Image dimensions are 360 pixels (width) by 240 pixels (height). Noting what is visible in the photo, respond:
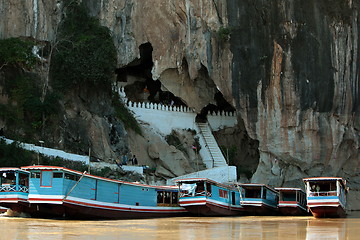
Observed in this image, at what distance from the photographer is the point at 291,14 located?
1220 inches

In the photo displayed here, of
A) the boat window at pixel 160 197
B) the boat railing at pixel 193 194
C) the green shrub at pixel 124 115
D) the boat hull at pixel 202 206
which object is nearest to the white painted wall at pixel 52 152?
the boat window at pixel 160 197

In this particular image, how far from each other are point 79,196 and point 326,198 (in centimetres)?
985

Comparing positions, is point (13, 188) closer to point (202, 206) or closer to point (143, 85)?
point (202, 206)

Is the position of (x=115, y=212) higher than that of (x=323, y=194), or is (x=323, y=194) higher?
(x=323, y=194)

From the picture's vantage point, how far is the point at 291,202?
26.2 metres

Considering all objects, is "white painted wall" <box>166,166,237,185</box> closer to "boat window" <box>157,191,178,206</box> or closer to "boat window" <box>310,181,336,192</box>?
"boat window" <box>157,191,178,206</box>

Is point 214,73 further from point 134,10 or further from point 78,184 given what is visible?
point 78,184

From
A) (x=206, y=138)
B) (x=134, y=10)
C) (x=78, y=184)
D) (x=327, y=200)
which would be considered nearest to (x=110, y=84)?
(x=134, y=10)

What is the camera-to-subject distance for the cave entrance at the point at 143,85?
116 feet

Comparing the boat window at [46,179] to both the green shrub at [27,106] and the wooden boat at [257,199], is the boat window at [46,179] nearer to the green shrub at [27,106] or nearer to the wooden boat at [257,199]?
the green shrub at [27,106]

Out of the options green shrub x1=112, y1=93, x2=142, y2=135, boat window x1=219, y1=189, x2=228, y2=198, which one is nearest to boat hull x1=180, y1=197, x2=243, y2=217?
boat window x1=219, y1=189, x2=228, y2=198

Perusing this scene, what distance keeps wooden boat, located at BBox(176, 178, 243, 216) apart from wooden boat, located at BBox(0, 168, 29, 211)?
654 centimetres

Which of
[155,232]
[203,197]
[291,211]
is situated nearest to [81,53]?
[203,197]

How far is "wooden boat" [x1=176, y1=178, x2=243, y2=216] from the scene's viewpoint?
23.9m
